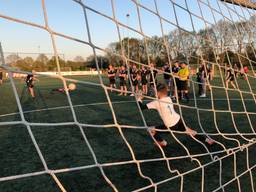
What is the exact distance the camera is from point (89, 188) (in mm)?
3607

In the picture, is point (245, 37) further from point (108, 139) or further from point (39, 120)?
point (39, 120)

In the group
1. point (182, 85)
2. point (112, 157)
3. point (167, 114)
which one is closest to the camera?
point (112, 157)

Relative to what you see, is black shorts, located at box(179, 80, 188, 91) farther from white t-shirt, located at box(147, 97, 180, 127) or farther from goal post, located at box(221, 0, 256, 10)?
white t-shirt, located at box(147, 97, 180, 127)

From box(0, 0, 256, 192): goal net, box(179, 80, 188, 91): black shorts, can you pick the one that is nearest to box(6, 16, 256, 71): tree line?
box(0, 0, 256, 192): goal net

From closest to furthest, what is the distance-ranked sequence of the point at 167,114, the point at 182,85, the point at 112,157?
the point at 112,157 → the point at 167,114 → the point at 182,85

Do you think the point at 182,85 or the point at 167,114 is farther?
the point at 182,85

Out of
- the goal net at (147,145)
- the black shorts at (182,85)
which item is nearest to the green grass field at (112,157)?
the goal net at (147,145)

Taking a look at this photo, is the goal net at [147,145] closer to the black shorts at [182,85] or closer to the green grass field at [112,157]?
the green grass field at [112,157]

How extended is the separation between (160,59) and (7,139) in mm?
3584

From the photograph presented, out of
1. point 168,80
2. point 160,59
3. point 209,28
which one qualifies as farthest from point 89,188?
point 168,80

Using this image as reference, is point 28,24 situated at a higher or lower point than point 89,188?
higher

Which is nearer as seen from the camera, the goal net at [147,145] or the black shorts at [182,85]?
the goal net at [147,145]

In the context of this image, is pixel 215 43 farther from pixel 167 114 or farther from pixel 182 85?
pixel 182 85

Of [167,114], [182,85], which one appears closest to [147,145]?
[167,114]
